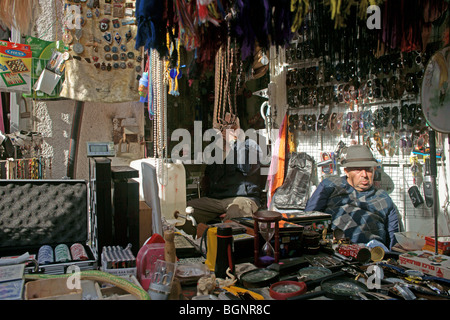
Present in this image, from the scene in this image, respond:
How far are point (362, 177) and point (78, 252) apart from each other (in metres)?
2.84

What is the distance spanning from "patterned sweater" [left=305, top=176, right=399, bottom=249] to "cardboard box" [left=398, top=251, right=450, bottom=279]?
1.43m

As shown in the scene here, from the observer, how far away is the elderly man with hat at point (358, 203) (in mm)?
3289

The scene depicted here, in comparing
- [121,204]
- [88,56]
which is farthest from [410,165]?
[88,56]

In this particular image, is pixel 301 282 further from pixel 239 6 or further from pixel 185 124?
pixel 185 124

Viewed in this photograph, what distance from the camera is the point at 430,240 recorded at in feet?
6.70

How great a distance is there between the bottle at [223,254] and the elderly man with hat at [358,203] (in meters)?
1.89

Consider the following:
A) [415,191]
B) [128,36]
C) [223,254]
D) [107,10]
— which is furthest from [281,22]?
[415,191]

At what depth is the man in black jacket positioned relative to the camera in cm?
485

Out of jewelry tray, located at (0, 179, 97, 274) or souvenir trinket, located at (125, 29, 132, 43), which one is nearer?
jewelry tray, located at (0, 179, 97, 274)

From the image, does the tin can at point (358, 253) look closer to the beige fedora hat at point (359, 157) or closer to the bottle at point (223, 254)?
the bottle at point (223, 254)

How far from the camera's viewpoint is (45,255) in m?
1.58

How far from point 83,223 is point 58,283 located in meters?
0.66

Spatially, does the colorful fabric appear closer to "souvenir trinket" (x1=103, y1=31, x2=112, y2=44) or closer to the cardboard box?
"souvenir trinket" (x1=103, y1=31, x2=112, y2=44)

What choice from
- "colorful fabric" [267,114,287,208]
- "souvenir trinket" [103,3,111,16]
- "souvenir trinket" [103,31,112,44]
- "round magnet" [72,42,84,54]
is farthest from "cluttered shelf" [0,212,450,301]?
"colorful fabric" [267,114,287,208]
